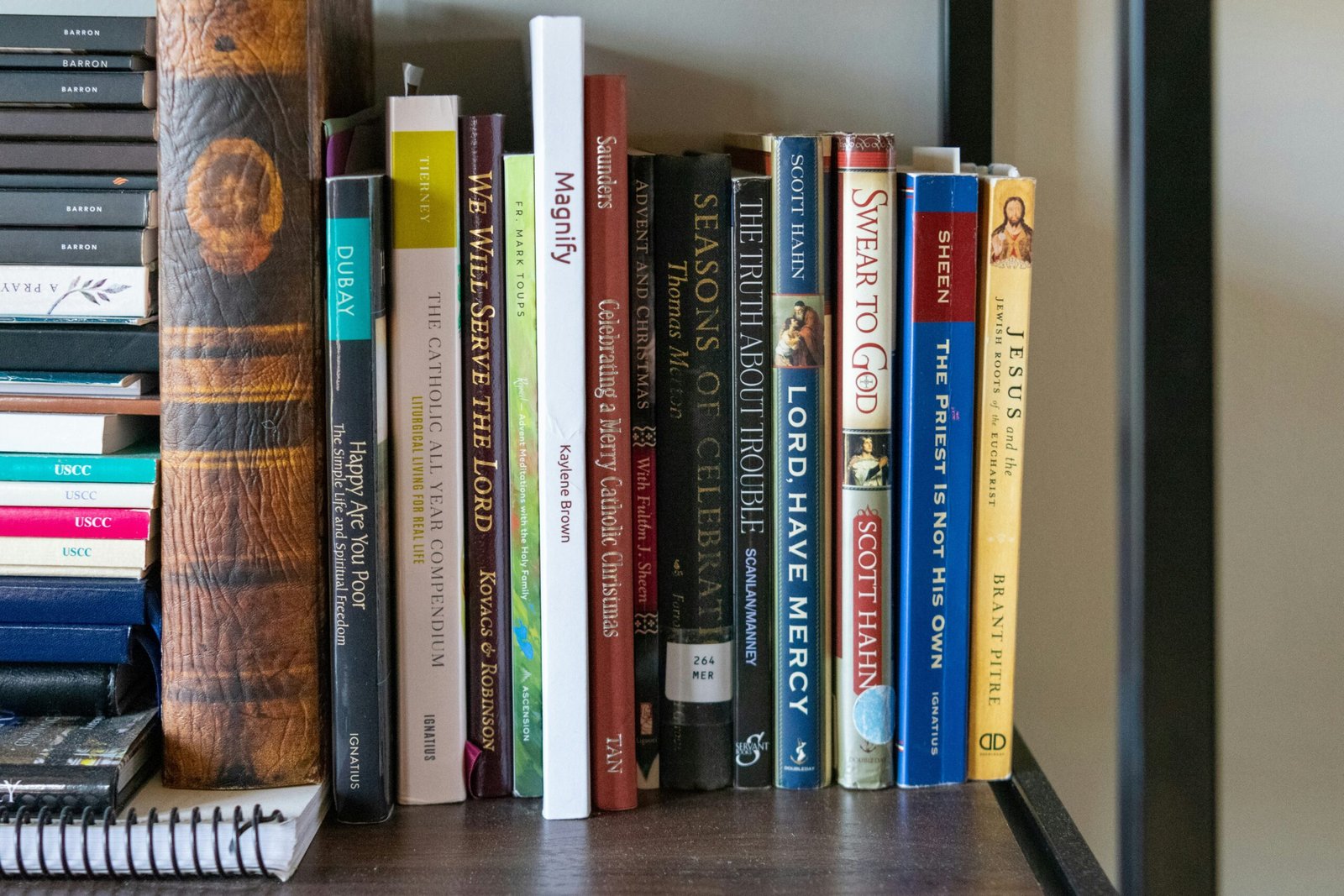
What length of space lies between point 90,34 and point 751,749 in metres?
0.53

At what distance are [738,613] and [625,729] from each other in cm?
9

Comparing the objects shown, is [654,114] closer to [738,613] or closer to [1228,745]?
[738,613]

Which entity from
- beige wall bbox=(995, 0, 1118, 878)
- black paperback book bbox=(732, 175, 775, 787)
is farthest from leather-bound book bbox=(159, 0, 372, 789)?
beige wall bbox=(995, 0, 1118, 878)

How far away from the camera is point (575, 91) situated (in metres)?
0.57

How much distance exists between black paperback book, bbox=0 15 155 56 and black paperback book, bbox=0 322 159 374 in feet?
0.49

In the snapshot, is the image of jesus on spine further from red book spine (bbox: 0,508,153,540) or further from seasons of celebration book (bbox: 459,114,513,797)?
red book spine (bbox: 0,508,153,540)

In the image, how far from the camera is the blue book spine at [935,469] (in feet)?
2.01

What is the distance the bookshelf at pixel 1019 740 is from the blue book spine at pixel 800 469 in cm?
4

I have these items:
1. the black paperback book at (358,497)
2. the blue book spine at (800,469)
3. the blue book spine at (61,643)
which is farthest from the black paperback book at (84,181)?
the blue book spine at (800,469)

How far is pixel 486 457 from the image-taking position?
0.61 m

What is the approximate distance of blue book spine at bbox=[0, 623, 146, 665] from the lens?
1.98 feet

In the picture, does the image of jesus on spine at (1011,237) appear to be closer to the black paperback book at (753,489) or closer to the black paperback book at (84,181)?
the black paperback book at (753,489)

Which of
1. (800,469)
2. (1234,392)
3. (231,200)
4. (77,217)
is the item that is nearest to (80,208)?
(77,217)

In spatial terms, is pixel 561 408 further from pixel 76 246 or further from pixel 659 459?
pixel 76 246
